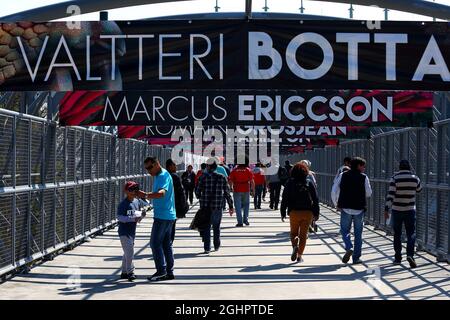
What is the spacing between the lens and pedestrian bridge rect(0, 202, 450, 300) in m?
11.9

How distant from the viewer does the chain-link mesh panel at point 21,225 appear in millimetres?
13797

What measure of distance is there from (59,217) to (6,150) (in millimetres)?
4169

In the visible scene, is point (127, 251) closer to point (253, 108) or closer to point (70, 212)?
point (70, 212)

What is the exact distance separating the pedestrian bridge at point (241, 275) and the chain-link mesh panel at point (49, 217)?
384mm

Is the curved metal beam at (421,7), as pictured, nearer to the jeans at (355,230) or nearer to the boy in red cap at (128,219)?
the jeans at (355,230)

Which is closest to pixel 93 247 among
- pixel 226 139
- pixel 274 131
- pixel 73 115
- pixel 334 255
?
pixel 73 115

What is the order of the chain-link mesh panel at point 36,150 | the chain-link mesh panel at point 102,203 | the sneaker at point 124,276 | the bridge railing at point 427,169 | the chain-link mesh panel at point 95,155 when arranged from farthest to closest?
the chain-link mesh panel at point 102,203
the chain-link mesh panel at point 95,155
the bridge railing at point 427,169
the chain-link mesh panel at point 36,150
the sneaker at point 124,276

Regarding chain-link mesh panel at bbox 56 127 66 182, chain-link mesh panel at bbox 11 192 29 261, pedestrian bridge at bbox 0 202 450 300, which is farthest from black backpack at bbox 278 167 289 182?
chain-link mesh panel at bbox 11 192 29 261

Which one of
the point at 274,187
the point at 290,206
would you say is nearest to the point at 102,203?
the point at 290,206

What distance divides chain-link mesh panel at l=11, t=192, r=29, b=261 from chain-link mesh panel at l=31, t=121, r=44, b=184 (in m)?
0.88

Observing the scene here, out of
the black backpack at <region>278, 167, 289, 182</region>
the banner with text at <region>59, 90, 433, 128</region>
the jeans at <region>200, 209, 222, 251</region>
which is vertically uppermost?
the banner with text at <region>59, 90, 433, 128</region>

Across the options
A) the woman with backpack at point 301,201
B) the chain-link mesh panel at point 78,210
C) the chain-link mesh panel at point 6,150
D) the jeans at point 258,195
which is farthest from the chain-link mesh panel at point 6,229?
the jeans at point 258,195

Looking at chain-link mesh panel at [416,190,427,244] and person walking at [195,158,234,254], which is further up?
person walking at [195,158,234,254]

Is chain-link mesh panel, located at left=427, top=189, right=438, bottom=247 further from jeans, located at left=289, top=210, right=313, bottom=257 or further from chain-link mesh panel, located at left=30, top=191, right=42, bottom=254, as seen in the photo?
chain-link mesh panel, located at left=30, top=191, right=42, bottom=254
